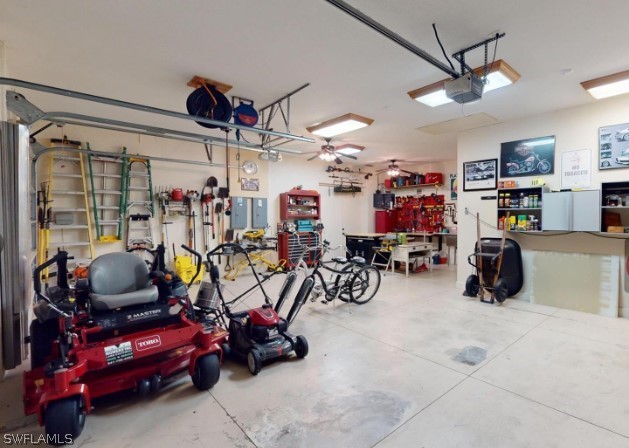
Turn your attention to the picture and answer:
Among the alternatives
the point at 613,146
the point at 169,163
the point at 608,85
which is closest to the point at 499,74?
the point at 608,85

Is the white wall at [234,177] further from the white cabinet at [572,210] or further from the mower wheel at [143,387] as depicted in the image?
the white cabinet at [572,210]

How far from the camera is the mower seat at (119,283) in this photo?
250 cm

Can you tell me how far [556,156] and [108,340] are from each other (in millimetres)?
5937

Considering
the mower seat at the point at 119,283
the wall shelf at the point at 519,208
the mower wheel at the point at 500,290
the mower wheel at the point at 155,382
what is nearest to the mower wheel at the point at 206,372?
the mower wheel at the point at 155,382

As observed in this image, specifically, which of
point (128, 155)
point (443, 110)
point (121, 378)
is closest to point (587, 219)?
point (443, 110)

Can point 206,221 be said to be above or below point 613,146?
below

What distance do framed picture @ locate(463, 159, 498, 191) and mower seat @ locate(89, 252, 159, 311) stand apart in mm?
5158

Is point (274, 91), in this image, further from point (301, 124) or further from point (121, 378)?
point (121, 378)

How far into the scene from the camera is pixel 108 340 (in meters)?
2.28

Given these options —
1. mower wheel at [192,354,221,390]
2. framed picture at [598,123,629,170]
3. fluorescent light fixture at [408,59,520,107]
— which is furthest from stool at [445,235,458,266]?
mower wheel at [192,354,221,390]

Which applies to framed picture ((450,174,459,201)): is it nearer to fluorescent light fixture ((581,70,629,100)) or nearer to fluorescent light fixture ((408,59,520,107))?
fluorescent light fixture ((581,70,629,100))

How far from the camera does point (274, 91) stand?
3.80 metres

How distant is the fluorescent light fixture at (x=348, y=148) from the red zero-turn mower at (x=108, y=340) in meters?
4.72

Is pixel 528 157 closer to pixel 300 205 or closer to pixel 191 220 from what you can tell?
pixel 300 205
